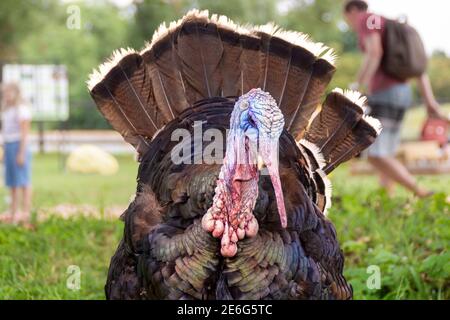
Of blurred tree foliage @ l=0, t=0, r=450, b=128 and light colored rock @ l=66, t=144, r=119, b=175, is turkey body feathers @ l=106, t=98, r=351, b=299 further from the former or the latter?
blurred tree foliage @ l=0, t=0, r=450, b=128

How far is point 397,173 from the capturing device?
5.97 metres

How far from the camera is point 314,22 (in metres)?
18.8

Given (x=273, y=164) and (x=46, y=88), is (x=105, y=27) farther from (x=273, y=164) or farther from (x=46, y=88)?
(x=273, y=164)

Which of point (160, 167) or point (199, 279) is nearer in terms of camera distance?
point (199, 279)

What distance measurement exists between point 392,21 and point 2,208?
468cm

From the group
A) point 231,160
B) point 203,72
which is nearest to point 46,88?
point 203,72

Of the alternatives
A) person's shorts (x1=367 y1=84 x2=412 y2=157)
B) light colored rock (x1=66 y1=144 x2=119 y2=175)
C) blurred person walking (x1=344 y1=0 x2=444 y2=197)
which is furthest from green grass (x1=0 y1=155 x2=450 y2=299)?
light colored rock (x1=66 y1=144 x2=119 y2=175)

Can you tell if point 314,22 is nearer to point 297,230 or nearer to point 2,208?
point 2,208

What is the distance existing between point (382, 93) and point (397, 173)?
0.77 m

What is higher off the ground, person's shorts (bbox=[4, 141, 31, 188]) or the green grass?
person's shorts (bbox=[4, 141, 31, 188])

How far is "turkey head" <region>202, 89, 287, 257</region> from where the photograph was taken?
2564 mm

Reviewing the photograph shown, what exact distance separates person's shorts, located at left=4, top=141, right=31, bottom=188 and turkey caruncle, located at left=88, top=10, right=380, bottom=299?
3418 millimetres

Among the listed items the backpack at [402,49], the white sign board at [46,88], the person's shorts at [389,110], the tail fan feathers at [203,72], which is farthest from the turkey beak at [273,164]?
the white sign board at [46,88]
